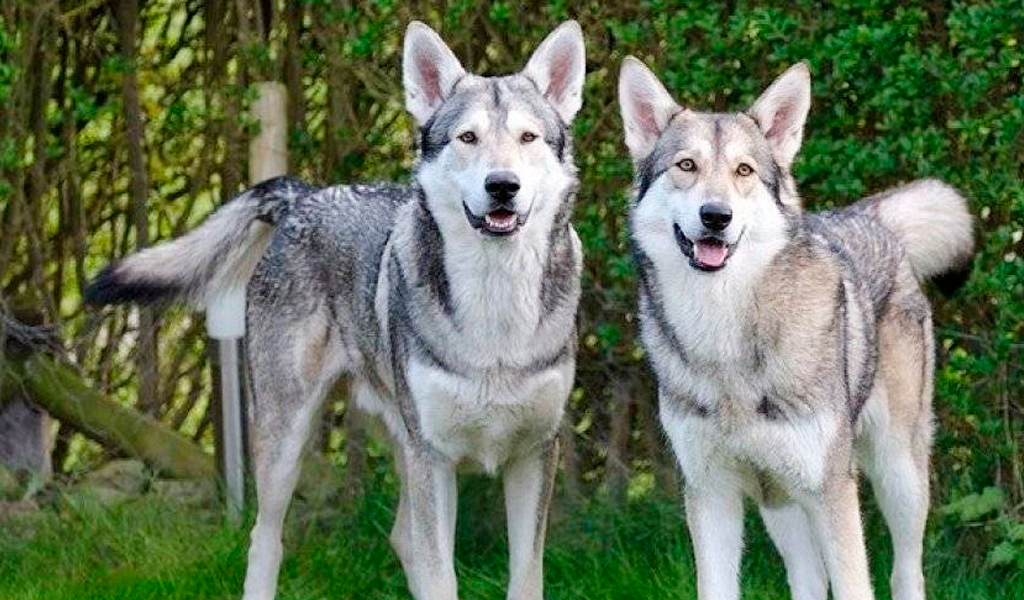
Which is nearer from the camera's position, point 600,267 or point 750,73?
point 750,73

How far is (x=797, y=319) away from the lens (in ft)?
17.6

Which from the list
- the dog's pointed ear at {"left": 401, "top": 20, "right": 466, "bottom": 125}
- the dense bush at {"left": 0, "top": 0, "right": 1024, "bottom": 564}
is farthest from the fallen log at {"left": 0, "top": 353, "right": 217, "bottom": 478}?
the dog's pointed ear at {"left": 401, "top": 20, "right": 466, "bottom": 125}

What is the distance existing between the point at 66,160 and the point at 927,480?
439 centimetres

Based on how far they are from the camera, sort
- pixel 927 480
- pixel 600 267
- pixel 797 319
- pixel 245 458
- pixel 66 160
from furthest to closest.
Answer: pixel 66 160 < pixel 245 458 < pixel 600 267 < pixel 927 480 < pixel 797 319

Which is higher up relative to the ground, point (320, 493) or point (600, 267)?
point (600, 267)

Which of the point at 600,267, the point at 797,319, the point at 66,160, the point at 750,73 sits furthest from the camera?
the point at 66,160

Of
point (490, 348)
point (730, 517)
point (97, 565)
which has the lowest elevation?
point (97, 565)

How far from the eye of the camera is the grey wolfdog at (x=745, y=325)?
525 centimetres

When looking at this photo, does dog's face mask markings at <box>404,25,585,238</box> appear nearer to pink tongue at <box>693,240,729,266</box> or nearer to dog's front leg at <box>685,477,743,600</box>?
pink tongue at <box>693,240,729,266</box>

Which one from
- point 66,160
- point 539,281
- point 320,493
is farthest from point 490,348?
point 66,160

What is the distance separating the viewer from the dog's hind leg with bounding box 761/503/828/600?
5863 mm

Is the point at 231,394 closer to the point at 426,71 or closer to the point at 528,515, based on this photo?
the point at 528,515

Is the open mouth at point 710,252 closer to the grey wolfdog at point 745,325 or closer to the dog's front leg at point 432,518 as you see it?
the grey wolfdog at point 745,325

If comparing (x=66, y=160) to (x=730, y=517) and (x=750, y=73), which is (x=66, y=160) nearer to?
(x=750, y=73)
